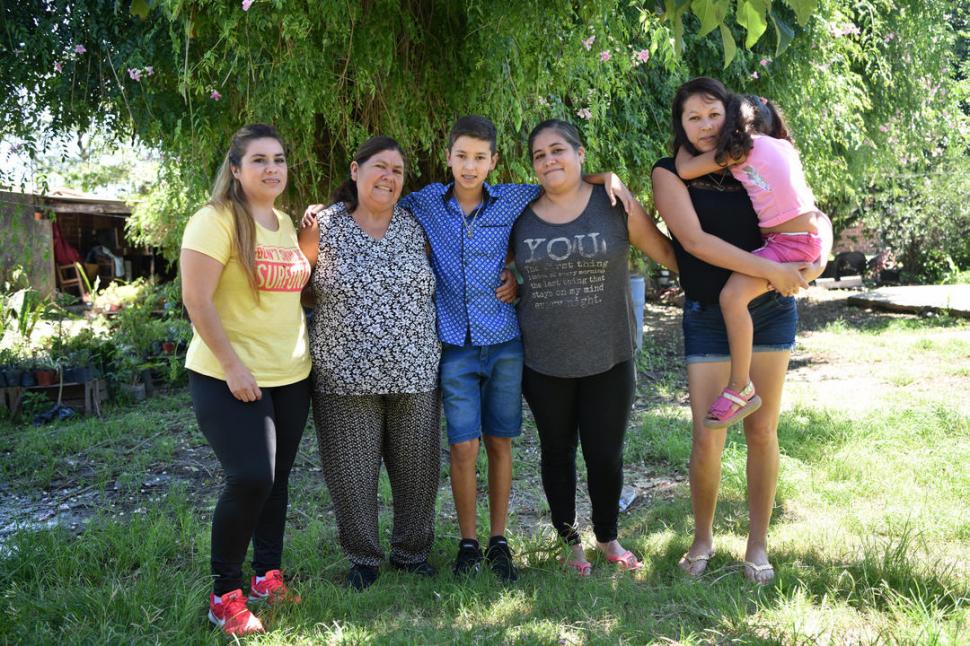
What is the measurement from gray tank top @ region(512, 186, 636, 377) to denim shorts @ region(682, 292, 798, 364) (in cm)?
28

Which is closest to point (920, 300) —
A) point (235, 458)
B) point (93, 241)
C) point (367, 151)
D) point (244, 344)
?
point (367, 151)

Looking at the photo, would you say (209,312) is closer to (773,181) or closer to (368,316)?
(368,316)

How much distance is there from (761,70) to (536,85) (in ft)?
11.8

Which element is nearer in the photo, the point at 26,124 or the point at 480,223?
the point at 480,223

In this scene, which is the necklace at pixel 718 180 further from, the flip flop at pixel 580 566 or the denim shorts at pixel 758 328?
the flip flop at pixel 580 566

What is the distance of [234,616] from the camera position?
9.34ft

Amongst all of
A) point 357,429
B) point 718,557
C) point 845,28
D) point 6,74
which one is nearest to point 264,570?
point 357,429

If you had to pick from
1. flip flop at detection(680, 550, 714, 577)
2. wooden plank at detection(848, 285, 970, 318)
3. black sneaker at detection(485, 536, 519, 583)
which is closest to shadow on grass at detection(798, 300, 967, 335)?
wooden plank at detection(848, 285, 970, 318)

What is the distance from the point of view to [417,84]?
15.4 ft

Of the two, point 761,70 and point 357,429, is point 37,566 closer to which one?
point 357,429

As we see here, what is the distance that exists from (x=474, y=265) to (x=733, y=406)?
3.58 feet

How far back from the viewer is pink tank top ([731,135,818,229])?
2965 millimetres

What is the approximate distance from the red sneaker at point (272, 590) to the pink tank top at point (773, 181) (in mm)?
2231

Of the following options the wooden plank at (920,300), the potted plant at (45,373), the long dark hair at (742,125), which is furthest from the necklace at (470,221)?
the wooden plank at (920,300)
